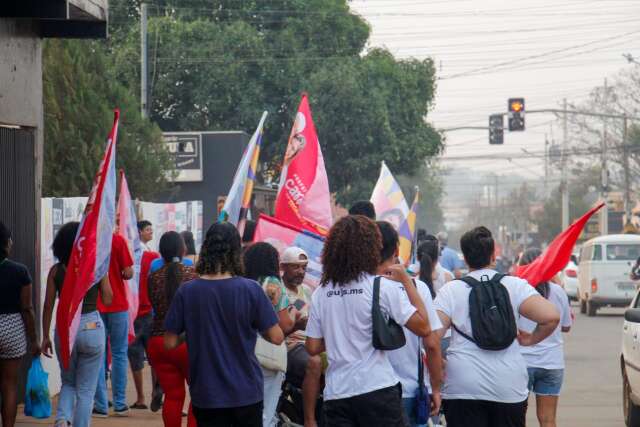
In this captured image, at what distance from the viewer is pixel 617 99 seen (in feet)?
219

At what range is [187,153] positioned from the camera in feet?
126

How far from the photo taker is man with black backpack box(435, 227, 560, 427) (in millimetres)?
7223

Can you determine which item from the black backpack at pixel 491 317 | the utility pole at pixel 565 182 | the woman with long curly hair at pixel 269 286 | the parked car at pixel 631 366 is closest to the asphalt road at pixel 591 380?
the parked car at pixel 631 366

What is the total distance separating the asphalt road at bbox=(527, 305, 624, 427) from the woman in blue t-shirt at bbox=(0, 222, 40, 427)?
522 cm

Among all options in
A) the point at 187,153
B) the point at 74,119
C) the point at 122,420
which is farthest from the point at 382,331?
the point at 187,153

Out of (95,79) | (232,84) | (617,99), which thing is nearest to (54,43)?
(95,79)

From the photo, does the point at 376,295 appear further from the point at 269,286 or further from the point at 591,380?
the point at 591,380

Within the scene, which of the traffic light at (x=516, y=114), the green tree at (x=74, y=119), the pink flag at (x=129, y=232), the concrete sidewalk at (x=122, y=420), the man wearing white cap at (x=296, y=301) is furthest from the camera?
the traffic light at (x=516, y=114)

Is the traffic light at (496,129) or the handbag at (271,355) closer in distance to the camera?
the handbag at (271,355)

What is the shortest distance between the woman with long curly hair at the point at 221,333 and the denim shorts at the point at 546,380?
3374 millimetres

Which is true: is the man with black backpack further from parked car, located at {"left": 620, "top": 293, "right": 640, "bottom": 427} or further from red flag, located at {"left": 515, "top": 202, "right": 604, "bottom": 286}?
parked car, located at {"left": 620, "top": 293, "right": 640, "bottom": 427}

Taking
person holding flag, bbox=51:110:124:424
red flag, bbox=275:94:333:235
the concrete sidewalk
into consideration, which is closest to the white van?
the concrete sidewalk

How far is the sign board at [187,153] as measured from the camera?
3766cm

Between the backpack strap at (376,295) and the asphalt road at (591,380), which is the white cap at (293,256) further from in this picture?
the asphalt road at (591,380)
